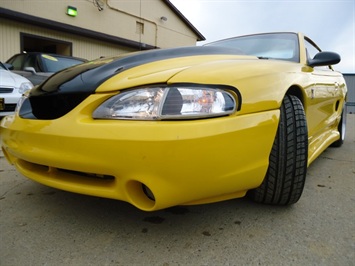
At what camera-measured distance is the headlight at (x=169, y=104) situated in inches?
45.3

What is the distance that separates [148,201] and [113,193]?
15 cm

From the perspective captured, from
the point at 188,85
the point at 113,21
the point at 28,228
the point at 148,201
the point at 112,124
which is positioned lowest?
the point at 28,228

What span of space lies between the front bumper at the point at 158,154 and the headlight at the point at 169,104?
40 millimetres

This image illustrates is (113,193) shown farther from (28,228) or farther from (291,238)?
(291,238)

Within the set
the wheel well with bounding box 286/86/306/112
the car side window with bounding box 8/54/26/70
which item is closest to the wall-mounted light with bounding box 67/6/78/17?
the car side window with bounding box 8/54/26/70

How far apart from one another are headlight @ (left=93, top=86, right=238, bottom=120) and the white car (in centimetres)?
279

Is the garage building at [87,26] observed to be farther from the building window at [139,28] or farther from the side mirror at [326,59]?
the side mirror at [326,59]

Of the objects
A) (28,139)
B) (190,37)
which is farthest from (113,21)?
(28,139)

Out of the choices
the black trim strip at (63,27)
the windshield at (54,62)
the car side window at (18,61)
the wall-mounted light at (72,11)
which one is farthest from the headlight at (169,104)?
the wall-mounted light at (72,11)

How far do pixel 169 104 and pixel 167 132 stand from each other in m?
0.13

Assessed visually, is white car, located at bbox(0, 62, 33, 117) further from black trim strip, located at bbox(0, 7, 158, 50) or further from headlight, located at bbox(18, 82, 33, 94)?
black trim strip, located at bbox(0, 7, 158, 50)

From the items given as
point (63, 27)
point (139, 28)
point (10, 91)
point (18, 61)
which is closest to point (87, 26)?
point (63, 27)

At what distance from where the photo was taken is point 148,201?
123 centimetres

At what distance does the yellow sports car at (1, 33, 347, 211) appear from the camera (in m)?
1.11
